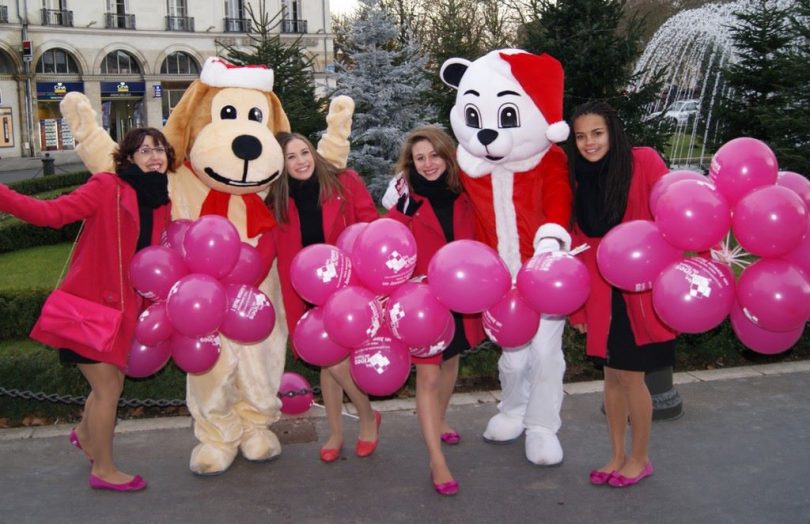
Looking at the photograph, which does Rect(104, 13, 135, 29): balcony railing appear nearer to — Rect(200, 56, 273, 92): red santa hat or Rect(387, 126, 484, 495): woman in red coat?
Rect(200, 56, 273, 92): red santa hat

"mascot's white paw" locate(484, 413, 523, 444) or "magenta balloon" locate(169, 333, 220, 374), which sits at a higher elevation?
"magenta balloon" locate(169, 333, 220, 374)

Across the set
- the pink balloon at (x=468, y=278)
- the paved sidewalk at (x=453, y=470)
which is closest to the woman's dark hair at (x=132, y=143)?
the pink balloon at (x=468, y=278)

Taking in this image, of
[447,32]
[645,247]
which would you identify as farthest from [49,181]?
[645,247]

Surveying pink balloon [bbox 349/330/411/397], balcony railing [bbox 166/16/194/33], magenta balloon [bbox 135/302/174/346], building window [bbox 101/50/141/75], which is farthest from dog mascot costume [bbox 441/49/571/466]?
balcony railing [bbox 166/16/194/33]

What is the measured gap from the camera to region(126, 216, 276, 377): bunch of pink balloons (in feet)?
13.2

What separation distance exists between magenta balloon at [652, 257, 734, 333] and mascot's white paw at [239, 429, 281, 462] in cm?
238

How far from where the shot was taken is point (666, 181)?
12.5ft

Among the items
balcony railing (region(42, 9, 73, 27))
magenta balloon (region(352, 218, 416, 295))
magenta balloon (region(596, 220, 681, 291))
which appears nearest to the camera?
magenta balloon (region(596, 220, 681, 291))

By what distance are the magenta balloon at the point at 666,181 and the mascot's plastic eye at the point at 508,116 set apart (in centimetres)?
82

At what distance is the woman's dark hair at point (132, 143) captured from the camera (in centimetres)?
429

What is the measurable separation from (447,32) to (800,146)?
20.6 feet

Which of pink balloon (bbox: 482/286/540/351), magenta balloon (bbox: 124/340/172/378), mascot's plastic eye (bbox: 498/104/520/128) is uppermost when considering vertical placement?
mascot's plastic eye (bbox: 498/104/520/128)

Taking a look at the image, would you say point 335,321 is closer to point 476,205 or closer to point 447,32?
point 476,205

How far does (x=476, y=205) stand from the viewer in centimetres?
448
